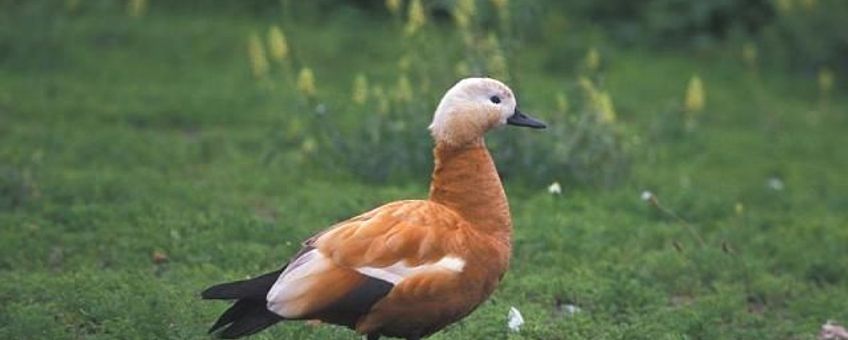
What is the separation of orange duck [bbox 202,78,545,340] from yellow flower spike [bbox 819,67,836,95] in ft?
19.6

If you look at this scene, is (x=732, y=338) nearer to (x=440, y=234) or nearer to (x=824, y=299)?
(x=824, y=299)

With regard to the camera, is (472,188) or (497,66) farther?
(497,66)

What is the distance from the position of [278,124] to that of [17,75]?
79.3 inches

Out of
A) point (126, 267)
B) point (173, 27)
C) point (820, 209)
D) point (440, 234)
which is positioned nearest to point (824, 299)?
point (820, 209)

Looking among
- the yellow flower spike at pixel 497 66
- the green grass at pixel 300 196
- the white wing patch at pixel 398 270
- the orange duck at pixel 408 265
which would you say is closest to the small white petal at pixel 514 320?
the green grass at pixel 300 196

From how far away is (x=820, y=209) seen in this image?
8.77 meters

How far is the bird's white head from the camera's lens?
547 cm

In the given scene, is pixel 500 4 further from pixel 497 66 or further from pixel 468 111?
pixel 468 111

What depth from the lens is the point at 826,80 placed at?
1090 cm

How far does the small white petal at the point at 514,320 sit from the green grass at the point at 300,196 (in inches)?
1.5

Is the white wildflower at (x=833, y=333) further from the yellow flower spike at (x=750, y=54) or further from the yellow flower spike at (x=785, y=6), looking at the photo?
the yellow flower spike at (x=785, y=6)

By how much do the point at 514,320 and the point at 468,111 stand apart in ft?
3.43

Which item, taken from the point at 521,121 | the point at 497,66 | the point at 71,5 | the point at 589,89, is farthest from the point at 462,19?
the point at 71,5

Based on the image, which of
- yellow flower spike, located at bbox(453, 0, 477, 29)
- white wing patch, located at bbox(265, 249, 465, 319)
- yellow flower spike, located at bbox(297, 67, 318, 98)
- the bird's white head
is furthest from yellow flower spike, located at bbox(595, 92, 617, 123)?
white wing patch, located at bbox(265, 249, 465, 319)
